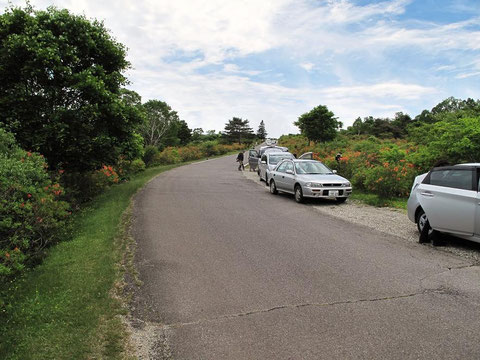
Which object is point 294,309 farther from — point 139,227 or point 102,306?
point 139,227

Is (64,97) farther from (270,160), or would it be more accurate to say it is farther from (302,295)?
(270,160)

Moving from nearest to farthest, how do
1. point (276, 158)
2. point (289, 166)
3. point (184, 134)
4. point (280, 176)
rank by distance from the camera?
point (289, 166)
point (280, 176)
point (276, 158)
point (184, 134)

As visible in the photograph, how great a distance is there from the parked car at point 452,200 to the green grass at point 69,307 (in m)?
5.74

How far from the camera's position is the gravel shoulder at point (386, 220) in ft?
22.1

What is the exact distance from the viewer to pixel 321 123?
46469 millimetres

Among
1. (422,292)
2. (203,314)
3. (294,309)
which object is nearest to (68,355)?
(203,314)

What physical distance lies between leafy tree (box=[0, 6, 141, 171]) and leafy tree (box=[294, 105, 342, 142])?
119ft

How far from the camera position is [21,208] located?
6.79 meters

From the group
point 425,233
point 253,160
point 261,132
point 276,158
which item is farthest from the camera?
point 261,132

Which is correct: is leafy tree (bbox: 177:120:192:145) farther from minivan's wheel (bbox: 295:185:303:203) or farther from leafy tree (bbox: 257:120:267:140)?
minivan's wheel (bbox: 295:185:303:203)

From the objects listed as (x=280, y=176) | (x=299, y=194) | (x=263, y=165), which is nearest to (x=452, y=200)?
(x=299, y=194)

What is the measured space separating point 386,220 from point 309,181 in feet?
10.4

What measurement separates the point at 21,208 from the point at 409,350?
6737 millimetres

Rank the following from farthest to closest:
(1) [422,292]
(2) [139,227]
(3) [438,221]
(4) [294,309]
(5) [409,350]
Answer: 1. (2) [139,227]
2. (3) [438,221]
3. (1) [422,292]
4. (4) [294,309]
5. (5) [409,350]
